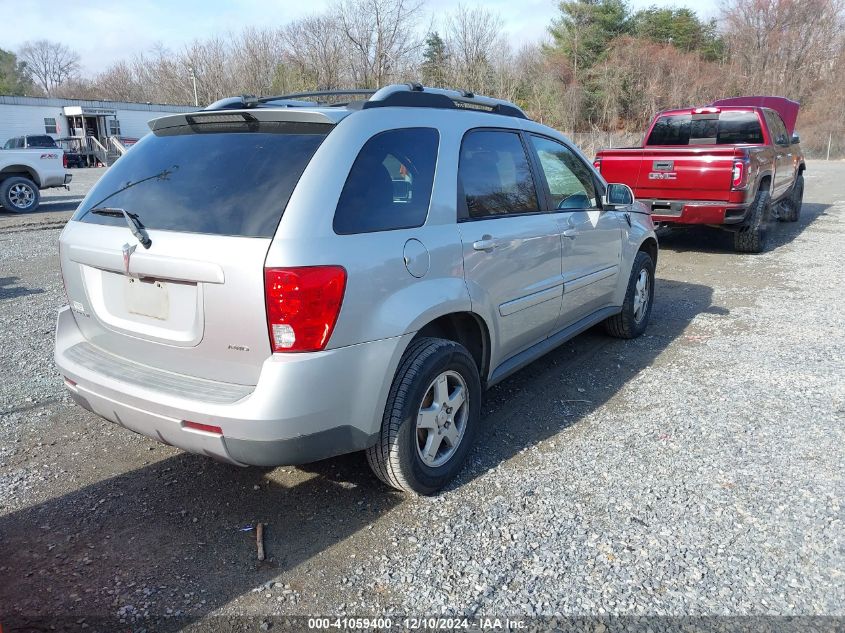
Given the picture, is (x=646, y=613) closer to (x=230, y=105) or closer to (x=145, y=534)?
(x=145, y=534)

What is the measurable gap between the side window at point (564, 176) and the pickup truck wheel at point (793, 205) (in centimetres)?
949

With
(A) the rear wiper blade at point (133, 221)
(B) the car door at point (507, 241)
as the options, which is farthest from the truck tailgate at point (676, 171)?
(A) the rear wiper blade at point (133, 221)

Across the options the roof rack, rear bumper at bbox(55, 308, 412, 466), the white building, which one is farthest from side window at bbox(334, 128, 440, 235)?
the white building

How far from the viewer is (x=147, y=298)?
276 cm

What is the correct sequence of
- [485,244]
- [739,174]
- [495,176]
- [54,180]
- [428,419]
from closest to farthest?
[428,419] → [485,244] → [495,176] → [739,174] → [54,180]

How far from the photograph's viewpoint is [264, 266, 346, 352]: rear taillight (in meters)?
2.45

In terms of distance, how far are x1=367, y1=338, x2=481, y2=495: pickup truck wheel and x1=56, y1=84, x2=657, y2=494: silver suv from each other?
0.01m

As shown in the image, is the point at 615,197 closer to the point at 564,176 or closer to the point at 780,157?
the point at 564,176

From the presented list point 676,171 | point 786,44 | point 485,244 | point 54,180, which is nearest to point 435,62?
point 54,180

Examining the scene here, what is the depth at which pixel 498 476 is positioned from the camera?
337cm

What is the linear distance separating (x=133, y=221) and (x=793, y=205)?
514 inches

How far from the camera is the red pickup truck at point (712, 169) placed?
8531mm

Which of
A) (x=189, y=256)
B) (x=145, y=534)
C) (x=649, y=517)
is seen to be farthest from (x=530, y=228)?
(x=145, y=534)

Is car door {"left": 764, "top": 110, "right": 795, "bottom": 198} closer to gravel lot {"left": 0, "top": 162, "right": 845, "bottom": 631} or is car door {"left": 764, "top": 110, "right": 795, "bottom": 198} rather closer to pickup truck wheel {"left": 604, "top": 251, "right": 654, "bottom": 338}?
pickup truck wheel {"left": 604, "top": 251, "right": 654, "bottom": 338}
